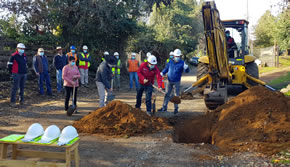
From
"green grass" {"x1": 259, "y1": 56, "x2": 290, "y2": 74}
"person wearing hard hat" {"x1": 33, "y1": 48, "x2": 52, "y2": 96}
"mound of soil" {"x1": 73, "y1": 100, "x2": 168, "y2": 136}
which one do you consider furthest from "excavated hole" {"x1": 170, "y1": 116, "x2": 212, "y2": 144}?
"green grass" {"x1": 259, "y1": 56, "x2": 290, "y2": 74}

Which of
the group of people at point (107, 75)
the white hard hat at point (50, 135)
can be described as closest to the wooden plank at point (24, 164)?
the white hard hat at point (50, 135)

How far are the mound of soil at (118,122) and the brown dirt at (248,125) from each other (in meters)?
0.97

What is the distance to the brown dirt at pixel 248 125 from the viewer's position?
5016 mm

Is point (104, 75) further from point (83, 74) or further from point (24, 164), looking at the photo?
point (83, 74)

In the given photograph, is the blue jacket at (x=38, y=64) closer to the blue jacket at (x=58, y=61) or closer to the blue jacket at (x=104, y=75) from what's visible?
the blue jacket at (x=58, y=61)

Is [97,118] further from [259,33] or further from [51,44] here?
[259,33]

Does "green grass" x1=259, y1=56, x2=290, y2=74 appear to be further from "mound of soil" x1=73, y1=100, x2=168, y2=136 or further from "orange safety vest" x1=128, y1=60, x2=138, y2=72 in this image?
"mound of soil" x1=73, y1=100, x2=168, y2=136

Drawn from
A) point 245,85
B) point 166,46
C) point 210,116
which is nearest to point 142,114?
point 210,116

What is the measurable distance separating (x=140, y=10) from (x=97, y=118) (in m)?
12.3

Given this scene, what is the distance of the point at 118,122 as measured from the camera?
21.0 feet

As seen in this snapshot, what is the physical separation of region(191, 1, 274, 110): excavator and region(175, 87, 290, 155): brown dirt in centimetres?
127

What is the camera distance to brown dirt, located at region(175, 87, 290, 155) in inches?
197

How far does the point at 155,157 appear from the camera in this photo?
4.62m

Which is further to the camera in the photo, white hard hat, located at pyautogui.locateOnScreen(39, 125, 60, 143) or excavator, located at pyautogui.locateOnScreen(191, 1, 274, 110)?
excavator, located at pyautogui.locateOnScreen(191, 1, 274, 110)
